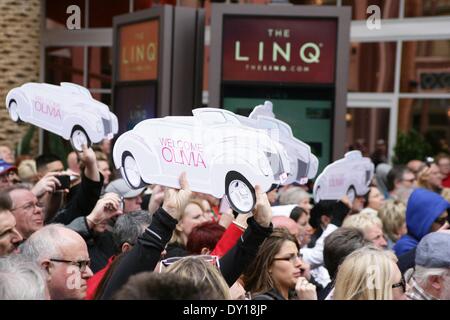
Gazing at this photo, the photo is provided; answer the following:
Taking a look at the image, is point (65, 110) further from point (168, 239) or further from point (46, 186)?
point (168, 239)

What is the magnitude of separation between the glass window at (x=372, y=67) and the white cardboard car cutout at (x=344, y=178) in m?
8.21

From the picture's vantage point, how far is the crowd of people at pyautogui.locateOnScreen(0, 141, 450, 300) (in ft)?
11.5

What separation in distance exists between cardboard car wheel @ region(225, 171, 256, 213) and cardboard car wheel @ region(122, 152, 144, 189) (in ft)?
1.71

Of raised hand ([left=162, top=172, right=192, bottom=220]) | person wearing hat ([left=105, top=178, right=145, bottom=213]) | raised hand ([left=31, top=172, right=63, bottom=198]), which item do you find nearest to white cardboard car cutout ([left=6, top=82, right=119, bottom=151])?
raised hand ([left=31, top=172, right=63, bottom=198])

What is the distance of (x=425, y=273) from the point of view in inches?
175

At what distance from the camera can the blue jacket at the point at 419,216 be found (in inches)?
248

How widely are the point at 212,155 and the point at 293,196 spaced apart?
358 cm

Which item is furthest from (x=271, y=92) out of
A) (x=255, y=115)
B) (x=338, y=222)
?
(x=255, y=115)

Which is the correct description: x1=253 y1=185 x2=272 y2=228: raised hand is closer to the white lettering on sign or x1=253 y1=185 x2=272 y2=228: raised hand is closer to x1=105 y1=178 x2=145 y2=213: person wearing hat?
x1=105 y1=178 x2=145 y2=213: person wearing hat

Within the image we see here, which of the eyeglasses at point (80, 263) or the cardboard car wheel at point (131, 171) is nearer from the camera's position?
the eyeglasses at point (80, 263)

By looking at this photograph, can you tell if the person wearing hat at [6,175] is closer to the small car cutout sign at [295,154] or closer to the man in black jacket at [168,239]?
the small car cutout sign at [295,154]

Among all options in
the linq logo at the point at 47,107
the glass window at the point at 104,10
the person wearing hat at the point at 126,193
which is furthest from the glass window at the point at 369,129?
the linq logo at the point at 47,107

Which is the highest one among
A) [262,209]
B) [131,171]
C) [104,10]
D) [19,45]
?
[104,10]

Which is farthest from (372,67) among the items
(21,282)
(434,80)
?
(21,282)
